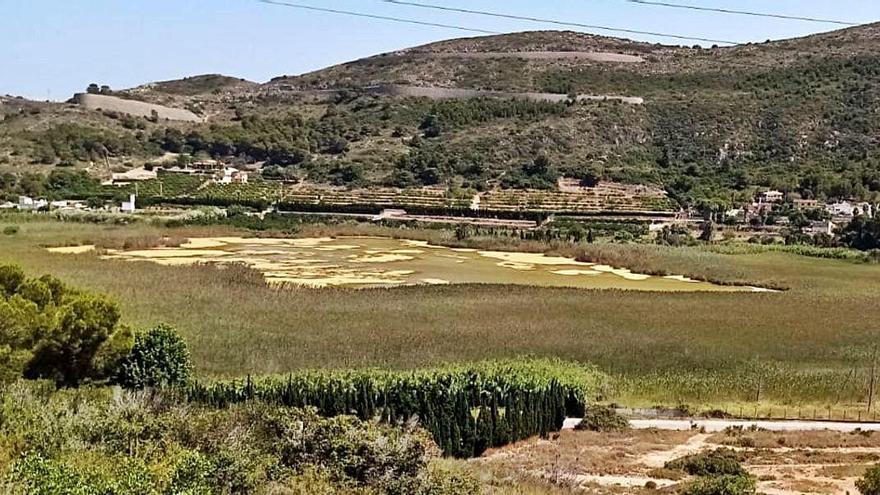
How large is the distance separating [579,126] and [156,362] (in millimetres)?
88221

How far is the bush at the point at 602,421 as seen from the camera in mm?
24219

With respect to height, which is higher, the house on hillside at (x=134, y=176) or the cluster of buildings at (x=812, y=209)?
the house on hillside at (x=134, y=176)

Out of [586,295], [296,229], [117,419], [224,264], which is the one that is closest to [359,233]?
[296,229]

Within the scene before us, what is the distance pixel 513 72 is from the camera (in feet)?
465

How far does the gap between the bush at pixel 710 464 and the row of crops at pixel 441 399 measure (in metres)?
4.20

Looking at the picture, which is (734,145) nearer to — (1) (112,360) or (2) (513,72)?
(2) (513,72)

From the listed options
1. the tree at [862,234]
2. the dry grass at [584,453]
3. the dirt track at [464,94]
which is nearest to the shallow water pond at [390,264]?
the tree at [862,234]

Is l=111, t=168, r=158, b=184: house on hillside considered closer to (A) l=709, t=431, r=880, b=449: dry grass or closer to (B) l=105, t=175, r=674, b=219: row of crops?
(B) l=105, t=175, r=674, b=219: row of crops

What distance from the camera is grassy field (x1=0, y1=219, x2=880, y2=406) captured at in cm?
2917

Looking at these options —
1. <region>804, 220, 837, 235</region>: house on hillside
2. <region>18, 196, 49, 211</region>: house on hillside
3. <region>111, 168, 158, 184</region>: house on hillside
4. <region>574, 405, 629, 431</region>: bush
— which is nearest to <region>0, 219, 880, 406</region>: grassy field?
<region>574, 405, 629, 431</region>: bush

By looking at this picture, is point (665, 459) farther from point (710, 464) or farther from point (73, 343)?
point (73, 343)

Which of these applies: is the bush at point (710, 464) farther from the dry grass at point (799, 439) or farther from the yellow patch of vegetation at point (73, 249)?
the yellow patch of vegetation at point (73, 249)

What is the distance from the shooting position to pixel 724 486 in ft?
57.3

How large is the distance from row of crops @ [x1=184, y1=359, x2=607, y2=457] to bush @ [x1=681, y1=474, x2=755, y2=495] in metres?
6.30
